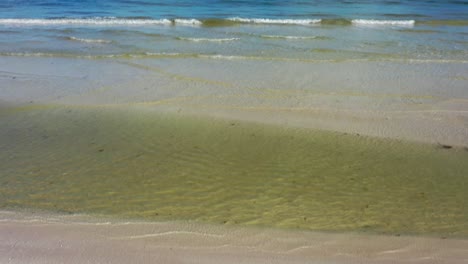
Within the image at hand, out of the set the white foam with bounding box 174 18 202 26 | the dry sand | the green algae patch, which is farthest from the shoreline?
the white foam with bounding box 174 18 202 26

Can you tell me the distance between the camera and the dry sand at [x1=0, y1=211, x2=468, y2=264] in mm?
3385

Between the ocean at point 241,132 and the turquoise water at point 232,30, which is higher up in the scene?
the turquoise water at point 232,30

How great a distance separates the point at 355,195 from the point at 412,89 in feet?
13.9

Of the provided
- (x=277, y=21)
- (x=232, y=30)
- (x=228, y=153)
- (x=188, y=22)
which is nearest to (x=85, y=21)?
(x=188, y=22)

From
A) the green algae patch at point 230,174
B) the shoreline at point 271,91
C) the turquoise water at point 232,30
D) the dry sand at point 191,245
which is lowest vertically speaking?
the dry sand at point 191,245

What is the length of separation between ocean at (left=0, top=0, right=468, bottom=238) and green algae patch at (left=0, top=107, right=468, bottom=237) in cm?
A: 2

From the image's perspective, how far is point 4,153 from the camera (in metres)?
5.27

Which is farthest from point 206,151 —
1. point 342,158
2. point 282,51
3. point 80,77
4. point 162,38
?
point 162,38

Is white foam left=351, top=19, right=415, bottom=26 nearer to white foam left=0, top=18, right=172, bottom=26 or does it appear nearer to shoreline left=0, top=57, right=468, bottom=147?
white foam left=0, top=18, right=172, bottom=26

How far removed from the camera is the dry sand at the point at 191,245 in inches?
133

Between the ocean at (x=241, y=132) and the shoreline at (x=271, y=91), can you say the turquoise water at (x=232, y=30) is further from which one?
the shoreline at (x=271, y=91)

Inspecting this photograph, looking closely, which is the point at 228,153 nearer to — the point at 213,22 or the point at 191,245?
the point at 191,245

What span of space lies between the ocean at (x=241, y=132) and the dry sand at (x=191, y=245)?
0.60 ft

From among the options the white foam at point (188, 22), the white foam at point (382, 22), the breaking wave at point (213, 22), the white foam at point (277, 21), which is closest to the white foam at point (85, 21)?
the breaking wave at point (213, 22)
